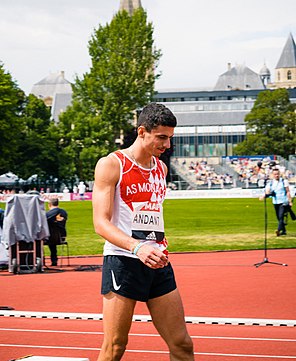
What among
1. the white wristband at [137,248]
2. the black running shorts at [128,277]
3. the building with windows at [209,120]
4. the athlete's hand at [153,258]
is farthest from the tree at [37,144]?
the athlete's hand at [153,258]

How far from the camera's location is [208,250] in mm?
22125

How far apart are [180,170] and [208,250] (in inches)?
3480

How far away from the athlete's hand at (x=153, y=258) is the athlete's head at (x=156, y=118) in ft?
2.61

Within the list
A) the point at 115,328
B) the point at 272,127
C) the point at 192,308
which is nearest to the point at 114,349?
the point at 115,328

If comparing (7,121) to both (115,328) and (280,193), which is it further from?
(115,328)

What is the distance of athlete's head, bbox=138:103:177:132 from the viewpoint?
543 centimetres

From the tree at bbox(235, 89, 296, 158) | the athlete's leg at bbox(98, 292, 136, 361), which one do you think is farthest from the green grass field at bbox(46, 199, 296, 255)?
the tree at bbox(235, 89, 296, 158)

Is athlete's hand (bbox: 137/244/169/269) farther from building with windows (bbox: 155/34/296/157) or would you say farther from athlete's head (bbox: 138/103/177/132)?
building with windows (bbox: 155/34/296/157)

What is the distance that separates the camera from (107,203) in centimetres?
546

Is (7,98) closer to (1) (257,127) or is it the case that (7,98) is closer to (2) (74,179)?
(2) (74,179)

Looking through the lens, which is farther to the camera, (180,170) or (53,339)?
(180,170)

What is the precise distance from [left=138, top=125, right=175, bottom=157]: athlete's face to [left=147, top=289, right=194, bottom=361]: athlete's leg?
95 cm

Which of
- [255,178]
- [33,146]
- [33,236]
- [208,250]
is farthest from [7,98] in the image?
Result: [33,236]

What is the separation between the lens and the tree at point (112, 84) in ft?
283
